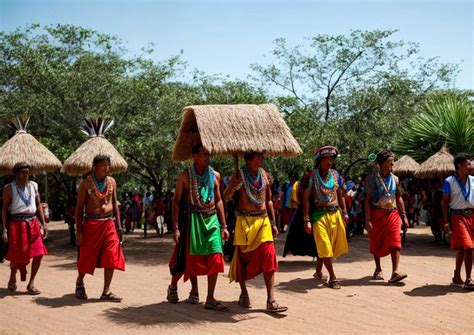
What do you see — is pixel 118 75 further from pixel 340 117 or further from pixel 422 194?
pixel 422 194

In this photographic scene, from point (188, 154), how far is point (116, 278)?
2.97m

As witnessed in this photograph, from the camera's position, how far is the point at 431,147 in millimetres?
16016

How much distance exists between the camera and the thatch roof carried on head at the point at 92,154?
45.3ft

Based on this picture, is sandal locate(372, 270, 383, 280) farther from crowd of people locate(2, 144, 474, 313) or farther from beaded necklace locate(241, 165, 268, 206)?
beaded necklace locate(241, 165, 268, 206)

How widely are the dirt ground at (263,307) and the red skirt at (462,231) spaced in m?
0.65

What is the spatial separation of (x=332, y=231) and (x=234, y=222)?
1.41m

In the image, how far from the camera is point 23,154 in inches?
537

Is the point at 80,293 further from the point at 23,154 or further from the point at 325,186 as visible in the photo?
the point at 23,154

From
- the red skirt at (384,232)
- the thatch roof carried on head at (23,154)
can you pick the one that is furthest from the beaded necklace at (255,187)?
the thatch roof carried on head at (23,154)

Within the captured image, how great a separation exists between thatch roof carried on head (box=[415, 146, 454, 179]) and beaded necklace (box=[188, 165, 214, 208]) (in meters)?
8.77

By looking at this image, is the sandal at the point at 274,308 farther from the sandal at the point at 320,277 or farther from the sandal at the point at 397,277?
the sandal at the point at 397,277

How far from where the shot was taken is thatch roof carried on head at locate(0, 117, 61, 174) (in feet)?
43.9

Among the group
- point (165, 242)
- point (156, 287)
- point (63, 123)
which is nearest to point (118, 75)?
point (63, 123)

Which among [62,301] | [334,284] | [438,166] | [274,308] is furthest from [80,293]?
[438,166]
